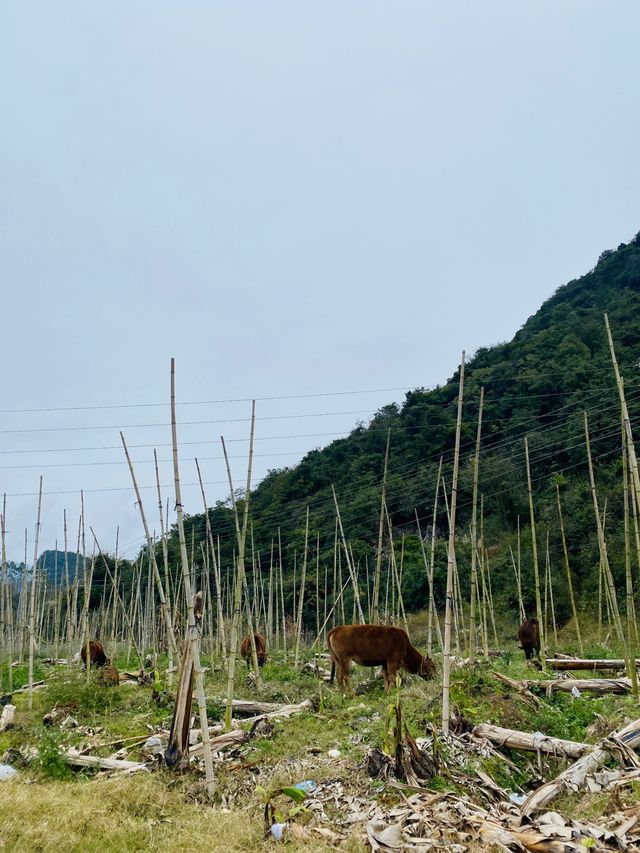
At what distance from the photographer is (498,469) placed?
1108 inches

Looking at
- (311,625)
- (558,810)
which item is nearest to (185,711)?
(558,810)

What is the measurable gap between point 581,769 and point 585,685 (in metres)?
3.45

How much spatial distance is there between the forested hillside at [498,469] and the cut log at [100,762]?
16794mm

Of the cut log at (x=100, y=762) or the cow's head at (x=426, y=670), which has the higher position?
the cut log at (x=100, y=762)

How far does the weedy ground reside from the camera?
13.9ft

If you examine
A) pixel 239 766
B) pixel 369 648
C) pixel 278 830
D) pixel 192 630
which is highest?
pixel 192 630

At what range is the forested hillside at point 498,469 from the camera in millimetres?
23734

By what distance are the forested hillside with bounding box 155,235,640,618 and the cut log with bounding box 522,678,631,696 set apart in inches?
555

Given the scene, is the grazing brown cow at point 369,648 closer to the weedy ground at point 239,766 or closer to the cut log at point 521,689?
the weedy ground at point 239,766

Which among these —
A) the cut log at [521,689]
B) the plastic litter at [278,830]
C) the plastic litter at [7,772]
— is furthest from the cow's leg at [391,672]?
the plastic litter at [278,830]

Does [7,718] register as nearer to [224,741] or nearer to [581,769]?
[224,741]

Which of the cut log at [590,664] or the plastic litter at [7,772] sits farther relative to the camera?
the cut log at [590,664]

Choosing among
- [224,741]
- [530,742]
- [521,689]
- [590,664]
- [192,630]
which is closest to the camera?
[192,630]

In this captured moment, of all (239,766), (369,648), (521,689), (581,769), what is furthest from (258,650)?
(581,769)
